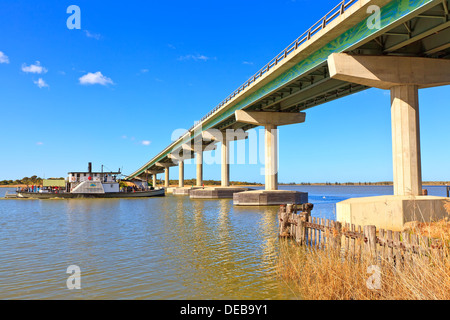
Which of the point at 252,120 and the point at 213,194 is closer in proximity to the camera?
the point at 252,120

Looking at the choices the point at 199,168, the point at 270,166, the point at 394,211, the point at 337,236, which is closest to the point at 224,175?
the point at 199,168

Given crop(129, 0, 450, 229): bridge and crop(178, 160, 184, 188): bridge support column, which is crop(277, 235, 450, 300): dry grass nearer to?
crop(129, 0, 450, 229): bridge

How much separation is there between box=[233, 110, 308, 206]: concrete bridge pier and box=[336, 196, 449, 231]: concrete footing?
2403 cm

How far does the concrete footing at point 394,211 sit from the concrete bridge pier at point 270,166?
78.8 ft

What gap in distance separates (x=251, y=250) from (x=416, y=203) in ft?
30.8

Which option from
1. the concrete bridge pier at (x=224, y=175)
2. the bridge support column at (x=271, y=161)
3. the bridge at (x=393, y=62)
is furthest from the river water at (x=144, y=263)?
the concrete bridge pier at (x=224, y=175)

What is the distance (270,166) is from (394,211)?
27956 millimetres

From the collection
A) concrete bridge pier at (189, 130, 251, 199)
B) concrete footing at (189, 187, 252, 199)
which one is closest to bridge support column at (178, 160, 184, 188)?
concrete bridge pier at (189, 130, 251, 199)

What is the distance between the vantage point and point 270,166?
46125mm

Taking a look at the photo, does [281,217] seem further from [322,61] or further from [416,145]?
[322,61]

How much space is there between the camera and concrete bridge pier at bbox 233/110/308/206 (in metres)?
43.0

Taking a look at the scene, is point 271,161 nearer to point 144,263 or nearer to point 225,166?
point 225,166
